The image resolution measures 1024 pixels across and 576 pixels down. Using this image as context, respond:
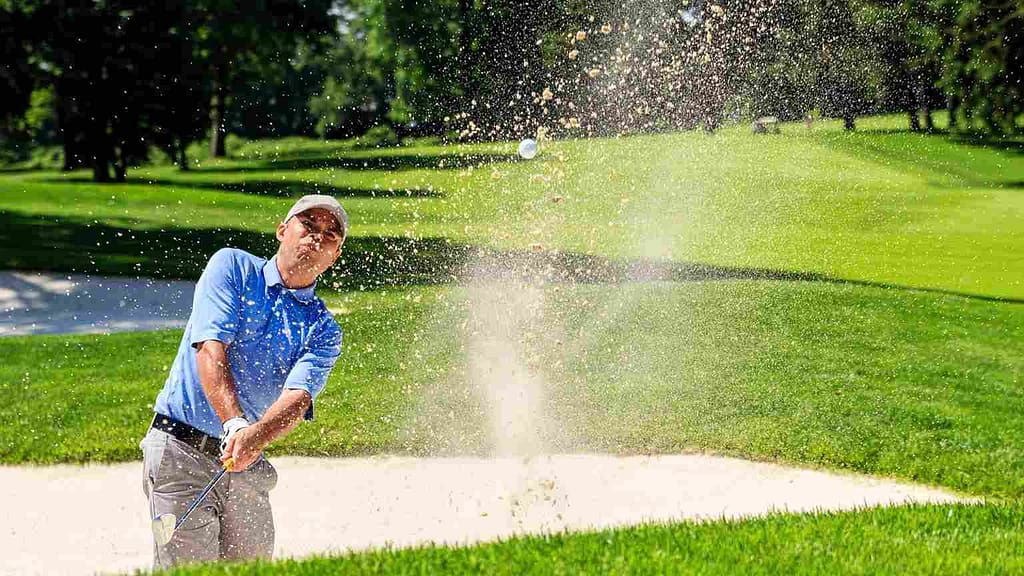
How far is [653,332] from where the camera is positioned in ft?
37.6

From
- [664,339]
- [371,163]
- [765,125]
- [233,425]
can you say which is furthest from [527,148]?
[371,163]

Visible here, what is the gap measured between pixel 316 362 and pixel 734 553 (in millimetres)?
1748

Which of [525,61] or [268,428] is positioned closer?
[268,428]

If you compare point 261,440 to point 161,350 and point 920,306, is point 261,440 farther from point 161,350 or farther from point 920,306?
point 920,306

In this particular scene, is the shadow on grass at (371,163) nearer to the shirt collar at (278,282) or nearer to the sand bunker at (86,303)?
the sand bunker at (86,303)

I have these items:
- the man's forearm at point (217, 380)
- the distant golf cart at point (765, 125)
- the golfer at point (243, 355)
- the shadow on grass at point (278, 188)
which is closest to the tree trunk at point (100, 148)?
the shadow on grass at point (278, 188)

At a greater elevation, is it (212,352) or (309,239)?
(309,239)

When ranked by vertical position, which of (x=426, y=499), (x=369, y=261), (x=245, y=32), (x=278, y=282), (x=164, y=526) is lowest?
(x=369, y=261)

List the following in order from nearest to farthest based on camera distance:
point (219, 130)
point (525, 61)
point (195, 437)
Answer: point (195, 437), point (525, 61), point (219, 130)

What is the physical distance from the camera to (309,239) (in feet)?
13.1

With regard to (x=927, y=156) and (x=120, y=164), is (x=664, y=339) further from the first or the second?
(x=120, y=164)

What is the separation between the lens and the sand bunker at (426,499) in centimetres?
614

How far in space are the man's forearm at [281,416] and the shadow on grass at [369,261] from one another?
10969 millimetres

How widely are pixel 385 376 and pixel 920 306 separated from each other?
20.5ft
